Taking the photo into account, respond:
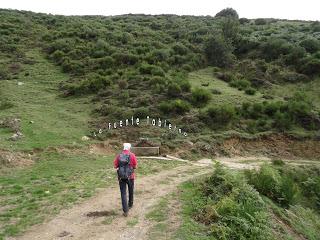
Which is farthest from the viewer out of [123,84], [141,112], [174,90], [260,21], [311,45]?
[260,21]

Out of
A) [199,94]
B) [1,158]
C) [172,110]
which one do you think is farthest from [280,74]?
[1,158]

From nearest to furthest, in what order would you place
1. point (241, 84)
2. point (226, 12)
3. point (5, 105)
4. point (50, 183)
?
1. point (50, 183)
2. point (5, 105)
3. point (241, 84)
4. point (226, 12)

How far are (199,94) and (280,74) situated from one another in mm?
11625

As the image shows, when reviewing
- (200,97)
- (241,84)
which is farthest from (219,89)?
(200,97)

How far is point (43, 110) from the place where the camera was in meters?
27.6

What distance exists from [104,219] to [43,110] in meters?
17.7

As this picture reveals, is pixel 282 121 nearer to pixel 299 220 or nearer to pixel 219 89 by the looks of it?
pixel 219 89

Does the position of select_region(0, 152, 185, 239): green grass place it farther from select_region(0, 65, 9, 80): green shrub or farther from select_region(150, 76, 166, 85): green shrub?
select_region(0, 65, 9, 80): green shrub

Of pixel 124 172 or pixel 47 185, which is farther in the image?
pixel 47 185

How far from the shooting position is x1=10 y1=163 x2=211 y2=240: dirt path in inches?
395

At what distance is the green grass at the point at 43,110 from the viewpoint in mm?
21859

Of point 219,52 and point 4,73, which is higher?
point 219,52

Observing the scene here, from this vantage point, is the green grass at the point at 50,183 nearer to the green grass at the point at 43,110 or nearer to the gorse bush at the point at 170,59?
the green grass at the point at 43,110

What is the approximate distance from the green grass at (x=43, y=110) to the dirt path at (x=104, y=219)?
8011mm
